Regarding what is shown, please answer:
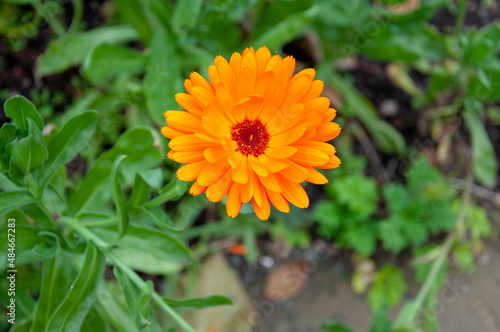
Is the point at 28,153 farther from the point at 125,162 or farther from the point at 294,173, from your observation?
the point at 294,173

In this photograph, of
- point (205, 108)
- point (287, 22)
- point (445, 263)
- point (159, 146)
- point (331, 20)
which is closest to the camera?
point (205, 108)

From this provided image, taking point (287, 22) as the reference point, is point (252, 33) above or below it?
above

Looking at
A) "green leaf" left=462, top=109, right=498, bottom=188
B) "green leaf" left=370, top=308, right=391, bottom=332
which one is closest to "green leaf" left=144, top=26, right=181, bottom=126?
"green leaf" left=370, top=308, right=391, bottom=332

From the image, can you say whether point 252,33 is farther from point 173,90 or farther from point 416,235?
point 416,235

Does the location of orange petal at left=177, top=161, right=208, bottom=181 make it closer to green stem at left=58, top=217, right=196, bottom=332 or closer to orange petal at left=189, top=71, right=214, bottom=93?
orange petal at left=189, top=71, right=214, bottom=93

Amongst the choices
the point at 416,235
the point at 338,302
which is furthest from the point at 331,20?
the point at 338,302

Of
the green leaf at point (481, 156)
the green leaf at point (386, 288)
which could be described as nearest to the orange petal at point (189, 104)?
the green leaf at point (386, 288)
